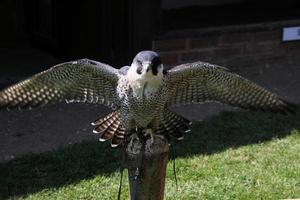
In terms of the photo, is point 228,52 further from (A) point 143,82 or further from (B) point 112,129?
(A) point 143,82

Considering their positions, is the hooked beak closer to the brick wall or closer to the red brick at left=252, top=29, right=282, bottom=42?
the brick wall

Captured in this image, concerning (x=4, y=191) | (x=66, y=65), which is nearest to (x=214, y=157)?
(x=4, y=191)

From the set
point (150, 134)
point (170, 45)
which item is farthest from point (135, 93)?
point (170, 45)

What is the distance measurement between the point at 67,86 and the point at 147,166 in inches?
24.0

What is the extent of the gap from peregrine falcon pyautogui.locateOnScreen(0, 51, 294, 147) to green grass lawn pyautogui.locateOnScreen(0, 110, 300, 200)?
1.50 meters

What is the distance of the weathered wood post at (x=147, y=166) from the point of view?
325 cm

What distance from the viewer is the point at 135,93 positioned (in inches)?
115

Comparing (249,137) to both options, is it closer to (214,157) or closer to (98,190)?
(214,157)

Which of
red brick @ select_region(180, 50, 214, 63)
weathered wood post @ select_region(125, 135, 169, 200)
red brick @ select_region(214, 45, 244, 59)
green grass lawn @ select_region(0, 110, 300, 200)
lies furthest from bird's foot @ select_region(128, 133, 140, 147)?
red brick @ select_region(214, 45, 244, 59)

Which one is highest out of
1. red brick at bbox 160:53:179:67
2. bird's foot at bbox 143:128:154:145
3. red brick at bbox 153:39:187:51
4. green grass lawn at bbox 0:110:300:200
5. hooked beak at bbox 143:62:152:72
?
hooked beak at bbox 143:62:152:72

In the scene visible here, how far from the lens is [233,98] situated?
3439 mm

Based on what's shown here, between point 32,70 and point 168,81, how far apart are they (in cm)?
518

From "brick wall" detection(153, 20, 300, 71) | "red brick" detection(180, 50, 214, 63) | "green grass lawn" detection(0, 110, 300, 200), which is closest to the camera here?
"green grass lawn" detection(0, 110, 300, 200)

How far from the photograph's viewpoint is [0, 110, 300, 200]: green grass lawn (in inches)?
187
